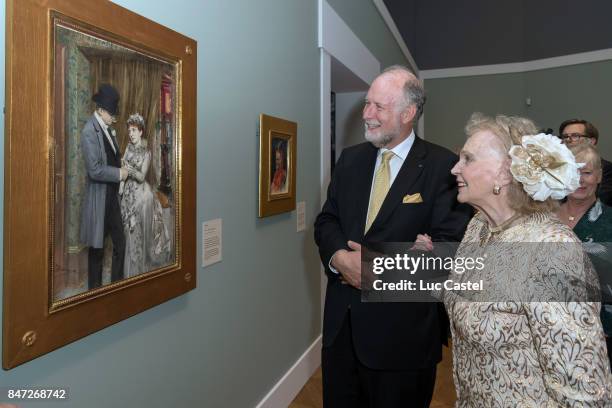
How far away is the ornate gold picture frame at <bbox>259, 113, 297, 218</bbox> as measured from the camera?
9.07ft

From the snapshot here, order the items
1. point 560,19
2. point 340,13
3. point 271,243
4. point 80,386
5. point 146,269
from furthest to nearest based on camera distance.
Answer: point 560,19 < point 340,13 < point 271,243 < point 146,269 < point 80,386

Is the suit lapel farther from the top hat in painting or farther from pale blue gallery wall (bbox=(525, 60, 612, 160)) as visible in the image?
pale blue gallery wall (bbox=(525, 60, 612, 160))

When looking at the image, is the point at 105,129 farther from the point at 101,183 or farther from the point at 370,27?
the point at 370,27

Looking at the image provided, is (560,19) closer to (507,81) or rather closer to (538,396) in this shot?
(507,81)

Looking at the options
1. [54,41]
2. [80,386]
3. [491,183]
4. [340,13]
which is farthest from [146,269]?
[340,13]

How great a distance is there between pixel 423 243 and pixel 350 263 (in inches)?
13.3

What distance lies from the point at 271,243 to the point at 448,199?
1.34 metres

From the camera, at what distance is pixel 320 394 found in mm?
3535

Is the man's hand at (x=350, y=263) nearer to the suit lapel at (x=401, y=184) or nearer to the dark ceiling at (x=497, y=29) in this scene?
the suit lapel at (x=401, y=184)

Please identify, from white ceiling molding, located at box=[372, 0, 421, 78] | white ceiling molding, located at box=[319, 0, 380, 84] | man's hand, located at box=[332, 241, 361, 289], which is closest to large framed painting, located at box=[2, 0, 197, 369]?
man's hand, located at box=[332, 241, 361, 289]

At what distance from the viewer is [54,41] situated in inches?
51.0

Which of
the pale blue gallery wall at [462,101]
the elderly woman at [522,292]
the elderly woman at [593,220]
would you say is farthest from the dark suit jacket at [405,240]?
the pale blue gallery wall at [462,101]

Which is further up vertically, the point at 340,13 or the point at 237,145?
the point at 340,13

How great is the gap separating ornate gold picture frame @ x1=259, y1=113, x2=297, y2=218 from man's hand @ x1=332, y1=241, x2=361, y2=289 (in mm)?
822
